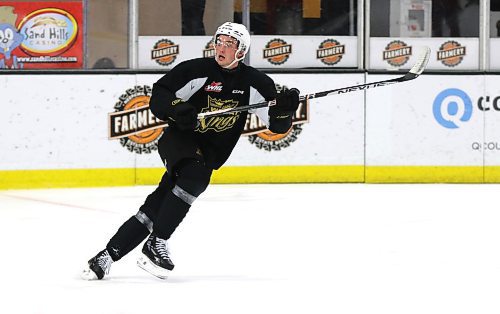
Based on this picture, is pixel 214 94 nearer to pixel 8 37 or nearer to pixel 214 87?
pixel 214 87

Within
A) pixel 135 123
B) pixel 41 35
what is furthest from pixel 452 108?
pixel 41 35

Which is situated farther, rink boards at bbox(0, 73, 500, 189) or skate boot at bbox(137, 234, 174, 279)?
rink boards at bbox(0, 73, 500, 189)

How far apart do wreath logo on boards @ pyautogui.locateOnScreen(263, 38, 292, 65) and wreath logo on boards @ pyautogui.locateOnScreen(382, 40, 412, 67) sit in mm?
765

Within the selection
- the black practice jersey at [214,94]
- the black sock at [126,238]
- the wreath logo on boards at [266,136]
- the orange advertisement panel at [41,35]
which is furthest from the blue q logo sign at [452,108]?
the black sock at [126,238]

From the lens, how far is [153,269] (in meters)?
4.52

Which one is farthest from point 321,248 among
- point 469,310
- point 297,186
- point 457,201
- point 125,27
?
point 125,27

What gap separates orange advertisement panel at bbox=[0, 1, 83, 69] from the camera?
8656 millimetres

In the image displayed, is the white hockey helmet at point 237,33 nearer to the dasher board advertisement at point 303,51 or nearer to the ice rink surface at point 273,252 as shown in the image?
the ice rink surface at point 273,252

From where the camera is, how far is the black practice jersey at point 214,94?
177 inches

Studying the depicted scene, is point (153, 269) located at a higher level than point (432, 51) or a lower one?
lower

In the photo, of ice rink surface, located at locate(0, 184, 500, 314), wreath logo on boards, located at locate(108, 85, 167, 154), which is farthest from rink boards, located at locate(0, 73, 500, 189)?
ice rink surface, located at locate(0, 184, 500, 314)

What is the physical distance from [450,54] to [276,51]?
1.38 metres

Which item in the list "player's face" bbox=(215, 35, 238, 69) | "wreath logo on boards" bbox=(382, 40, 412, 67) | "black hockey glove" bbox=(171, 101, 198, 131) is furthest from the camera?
"wreath logo on boards" bbox=(382, 40, 412, 67)

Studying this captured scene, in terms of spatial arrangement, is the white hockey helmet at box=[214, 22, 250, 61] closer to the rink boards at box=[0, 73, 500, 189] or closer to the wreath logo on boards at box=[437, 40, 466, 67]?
the rink boards at box=[0, 73, 500, 189]
